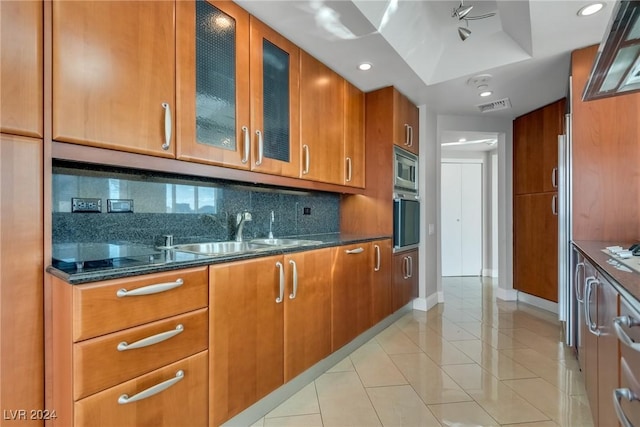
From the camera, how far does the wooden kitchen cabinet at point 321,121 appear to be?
7.70 feet

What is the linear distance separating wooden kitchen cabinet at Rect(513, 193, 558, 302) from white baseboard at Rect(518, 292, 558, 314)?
55 mm

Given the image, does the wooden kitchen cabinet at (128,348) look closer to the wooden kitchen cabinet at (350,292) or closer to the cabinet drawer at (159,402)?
the cabinet drawer at (159,402)

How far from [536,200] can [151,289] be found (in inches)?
162

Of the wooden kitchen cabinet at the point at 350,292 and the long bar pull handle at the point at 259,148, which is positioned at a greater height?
the long bar pull handle at the point at 259,148

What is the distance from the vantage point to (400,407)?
1775mm

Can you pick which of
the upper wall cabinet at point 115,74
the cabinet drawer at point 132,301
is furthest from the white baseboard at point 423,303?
the upper wall cabinet at point 115,74

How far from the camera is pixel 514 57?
8.10ft

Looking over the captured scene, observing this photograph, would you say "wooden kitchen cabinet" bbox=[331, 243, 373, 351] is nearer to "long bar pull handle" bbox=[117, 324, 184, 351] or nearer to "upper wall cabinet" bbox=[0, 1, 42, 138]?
"long bar pull handle" bbox=[117, 324, 184, 351]

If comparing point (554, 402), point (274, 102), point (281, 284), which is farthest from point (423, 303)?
point (274, 102)

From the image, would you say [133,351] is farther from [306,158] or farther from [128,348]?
[306,158]

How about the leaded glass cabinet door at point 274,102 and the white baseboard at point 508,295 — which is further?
the white baseboard at point 508,295

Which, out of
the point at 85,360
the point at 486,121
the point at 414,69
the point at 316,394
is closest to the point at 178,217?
the point at 85,360

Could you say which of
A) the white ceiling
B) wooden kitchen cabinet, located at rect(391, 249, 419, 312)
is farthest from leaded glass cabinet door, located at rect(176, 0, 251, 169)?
wooden kitchen cabinet, located at rect(391, 249, 419, 312)

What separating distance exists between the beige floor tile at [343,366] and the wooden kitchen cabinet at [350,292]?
0.14 meters
